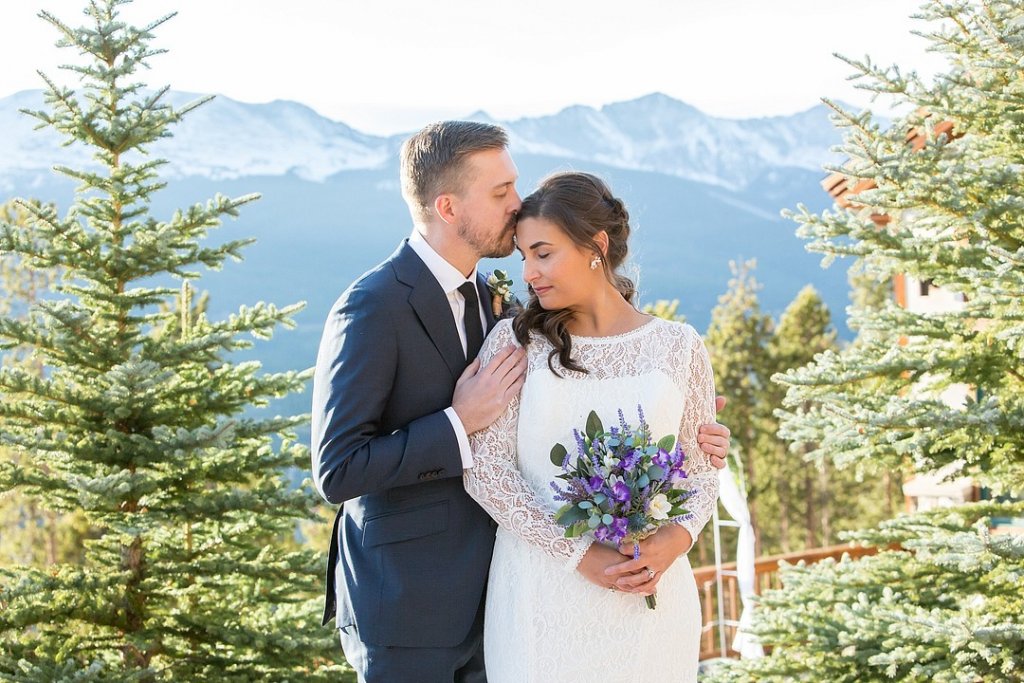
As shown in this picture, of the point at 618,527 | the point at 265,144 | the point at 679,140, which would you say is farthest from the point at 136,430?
the point at 679,140

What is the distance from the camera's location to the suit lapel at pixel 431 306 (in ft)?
9.78

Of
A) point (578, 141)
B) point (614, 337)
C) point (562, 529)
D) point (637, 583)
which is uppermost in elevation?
point (578, 141)

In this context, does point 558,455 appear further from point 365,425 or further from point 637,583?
point 365,425

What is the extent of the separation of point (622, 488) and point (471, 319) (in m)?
0.82

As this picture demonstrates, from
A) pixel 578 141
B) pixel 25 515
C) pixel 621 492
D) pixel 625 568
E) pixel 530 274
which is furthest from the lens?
pixel 578 141

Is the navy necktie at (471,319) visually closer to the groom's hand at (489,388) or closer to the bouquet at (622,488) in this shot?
the groom's hand at (489,388)

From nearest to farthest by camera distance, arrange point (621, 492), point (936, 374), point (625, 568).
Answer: point (621, 492), point (625, 568), point (936, 374)

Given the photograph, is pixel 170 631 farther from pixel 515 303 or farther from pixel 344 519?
pixel 515 303

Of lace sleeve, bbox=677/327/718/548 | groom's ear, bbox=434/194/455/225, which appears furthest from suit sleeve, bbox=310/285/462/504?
lace sleeve, bbox=677/327/718/548

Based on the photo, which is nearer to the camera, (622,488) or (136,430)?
(622,488)

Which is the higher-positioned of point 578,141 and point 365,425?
point 578,141

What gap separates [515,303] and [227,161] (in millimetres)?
105073

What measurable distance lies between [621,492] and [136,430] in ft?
11.3

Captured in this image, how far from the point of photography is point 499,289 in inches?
129
